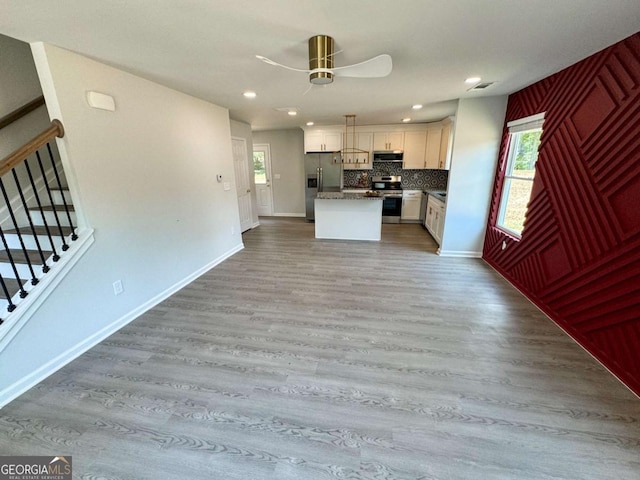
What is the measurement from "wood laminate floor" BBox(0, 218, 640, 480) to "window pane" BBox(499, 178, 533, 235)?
1.16 m

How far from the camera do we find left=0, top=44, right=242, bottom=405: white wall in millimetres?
2027

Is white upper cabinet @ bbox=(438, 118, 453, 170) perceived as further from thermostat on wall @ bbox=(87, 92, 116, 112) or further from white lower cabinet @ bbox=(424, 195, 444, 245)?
thermostat on wall @ bbox=(87, 92, 116, 112)

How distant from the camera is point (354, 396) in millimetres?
1825

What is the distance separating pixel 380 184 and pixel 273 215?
331 centimetres

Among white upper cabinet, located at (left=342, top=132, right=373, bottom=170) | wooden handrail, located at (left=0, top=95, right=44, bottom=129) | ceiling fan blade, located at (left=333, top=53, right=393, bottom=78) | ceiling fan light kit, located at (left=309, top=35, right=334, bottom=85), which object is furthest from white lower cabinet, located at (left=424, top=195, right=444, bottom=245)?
wooden handrail, located at (left=0, top=95, right=44, bottom=129)

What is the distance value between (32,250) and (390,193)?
635 cm

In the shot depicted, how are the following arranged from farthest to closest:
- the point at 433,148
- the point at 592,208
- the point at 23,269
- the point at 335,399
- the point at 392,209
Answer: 1. the point at 392,209
2. the point at 433,148
3. the point at 592,208
4. the point at 23,269
5. the point at 335,399

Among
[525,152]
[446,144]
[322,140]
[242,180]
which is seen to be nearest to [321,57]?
[525,152]

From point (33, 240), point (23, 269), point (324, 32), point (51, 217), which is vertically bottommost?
point (23, 269)

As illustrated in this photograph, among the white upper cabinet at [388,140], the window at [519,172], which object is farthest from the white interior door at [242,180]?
the window at [519,172]

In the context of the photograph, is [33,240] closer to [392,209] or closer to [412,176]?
[392,209]

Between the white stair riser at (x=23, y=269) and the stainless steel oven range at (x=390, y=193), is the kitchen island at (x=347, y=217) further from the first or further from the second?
the white stair riser at (x=23, y=269)

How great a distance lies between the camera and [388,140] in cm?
648

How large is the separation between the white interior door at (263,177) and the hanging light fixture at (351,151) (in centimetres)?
227
